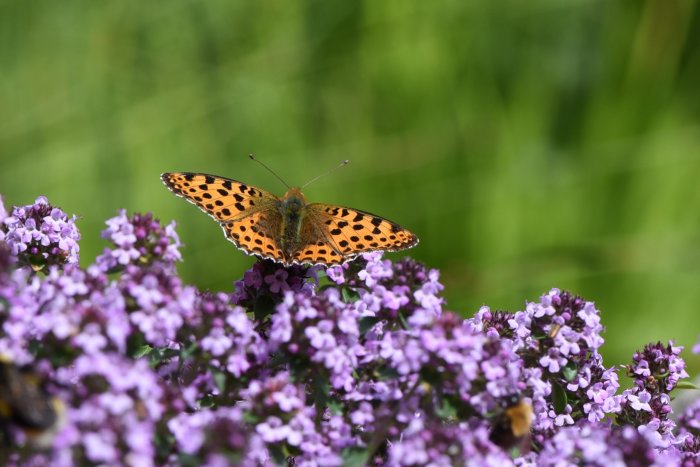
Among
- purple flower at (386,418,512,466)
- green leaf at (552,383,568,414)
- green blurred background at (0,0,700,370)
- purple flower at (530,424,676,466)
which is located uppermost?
green blurred background at (0,0,700,370)

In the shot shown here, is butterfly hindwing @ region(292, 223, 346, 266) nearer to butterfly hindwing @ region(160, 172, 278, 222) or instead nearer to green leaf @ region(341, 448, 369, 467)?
butterfly hindwing @ region(160, 172, 278, 222)

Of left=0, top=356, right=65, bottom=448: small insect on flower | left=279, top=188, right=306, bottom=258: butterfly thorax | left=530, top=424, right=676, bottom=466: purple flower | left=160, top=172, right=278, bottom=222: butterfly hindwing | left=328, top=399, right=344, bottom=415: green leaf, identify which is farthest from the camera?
left=160, top=172, right=278, bottom=222: butterfly hindwing

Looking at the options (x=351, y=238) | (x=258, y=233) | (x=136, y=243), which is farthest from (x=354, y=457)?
(x=258, y=233)

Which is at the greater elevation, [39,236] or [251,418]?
[39,236]

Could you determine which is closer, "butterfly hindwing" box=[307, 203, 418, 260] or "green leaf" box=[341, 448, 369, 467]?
"green leaf" box=[341, 448, 369, 467]

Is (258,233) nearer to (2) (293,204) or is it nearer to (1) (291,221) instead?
(1) (291,221)

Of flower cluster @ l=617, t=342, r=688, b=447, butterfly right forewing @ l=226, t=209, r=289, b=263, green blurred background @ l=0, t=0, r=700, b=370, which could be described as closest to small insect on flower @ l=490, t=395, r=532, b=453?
flower cluster @ l=617, t=342, r=688, b=447

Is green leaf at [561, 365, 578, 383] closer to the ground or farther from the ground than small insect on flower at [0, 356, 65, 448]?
farther from the ground

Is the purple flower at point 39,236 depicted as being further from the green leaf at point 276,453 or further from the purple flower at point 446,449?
the purple flower at point 446,449
